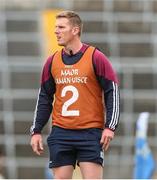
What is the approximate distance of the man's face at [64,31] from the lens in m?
7.20

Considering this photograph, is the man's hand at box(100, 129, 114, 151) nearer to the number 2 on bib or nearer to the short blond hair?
the number 2 on bib

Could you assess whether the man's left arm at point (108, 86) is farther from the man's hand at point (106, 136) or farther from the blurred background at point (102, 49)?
the blurred background at point (102, 49)

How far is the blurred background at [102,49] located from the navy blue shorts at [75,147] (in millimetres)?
10917

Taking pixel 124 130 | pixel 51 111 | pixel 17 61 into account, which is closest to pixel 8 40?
pixel 17 61

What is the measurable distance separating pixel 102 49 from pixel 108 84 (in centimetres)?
1113

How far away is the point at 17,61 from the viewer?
18.6 meters

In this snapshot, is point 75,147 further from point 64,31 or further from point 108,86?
point 64,31

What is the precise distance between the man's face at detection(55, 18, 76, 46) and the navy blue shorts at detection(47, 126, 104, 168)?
2.28ft

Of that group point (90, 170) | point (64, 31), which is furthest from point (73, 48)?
point (90, 170)

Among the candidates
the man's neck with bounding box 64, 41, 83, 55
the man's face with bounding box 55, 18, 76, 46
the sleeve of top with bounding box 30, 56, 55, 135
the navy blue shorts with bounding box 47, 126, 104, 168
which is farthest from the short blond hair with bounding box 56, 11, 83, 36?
the navy blue shorts with bounding box 47, 126, 104, 168

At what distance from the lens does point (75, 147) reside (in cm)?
712

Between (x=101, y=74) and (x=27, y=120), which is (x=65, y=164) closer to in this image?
(x=101, y=74)

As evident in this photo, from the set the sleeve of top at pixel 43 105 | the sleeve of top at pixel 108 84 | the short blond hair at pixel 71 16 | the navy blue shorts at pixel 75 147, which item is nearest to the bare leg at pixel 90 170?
the navy blue shorts at pixel 75 147

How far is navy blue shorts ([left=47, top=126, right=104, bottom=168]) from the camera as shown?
7074 millimetres
